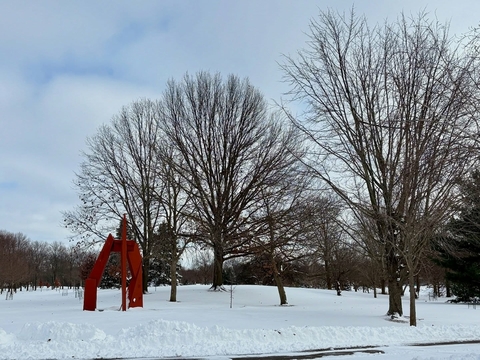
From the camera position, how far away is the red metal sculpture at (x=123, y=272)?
17.3m

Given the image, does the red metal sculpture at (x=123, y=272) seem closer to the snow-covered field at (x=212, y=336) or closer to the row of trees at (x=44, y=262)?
the snow-covered field at (x=212, y=336)

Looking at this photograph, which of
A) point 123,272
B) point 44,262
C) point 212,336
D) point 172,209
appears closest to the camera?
point 212,336

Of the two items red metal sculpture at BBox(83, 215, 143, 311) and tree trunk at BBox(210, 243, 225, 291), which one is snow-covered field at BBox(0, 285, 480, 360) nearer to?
red metal sculpture at BBox(83, 215, 143, 311)

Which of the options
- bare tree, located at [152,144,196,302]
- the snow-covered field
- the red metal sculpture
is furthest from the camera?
bare tree, located at [152,144,196,302]

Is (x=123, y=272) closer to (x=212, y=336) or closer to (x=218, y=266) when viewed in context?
(x=212, y=336)

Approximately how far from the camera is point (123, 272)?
18.0m

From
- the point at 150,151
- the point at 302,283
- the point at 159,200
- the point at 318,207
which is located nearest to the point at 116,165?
the point at 150,151

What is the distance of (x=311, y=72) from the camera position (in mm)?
16281

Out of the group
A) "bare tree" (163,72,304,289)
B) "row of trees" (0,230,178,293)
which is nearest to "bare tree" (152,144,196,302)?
"bare tree" (163,72,304,289)

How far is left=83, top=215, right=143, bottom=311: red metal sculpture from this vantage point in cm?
1730

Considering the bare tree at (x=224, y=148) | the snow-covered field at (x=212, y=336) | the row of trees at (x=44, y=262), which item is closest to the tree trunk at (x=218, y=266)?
the bare tree at (x=224, y=148)

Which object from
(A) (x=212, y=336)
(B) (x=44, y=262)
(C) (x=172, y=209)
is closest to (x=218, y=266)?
(C) (x=172, y=209)

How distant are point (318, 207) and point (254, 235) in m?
5.93

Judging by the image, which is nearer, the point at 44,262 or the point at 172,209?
the point at 172,209
